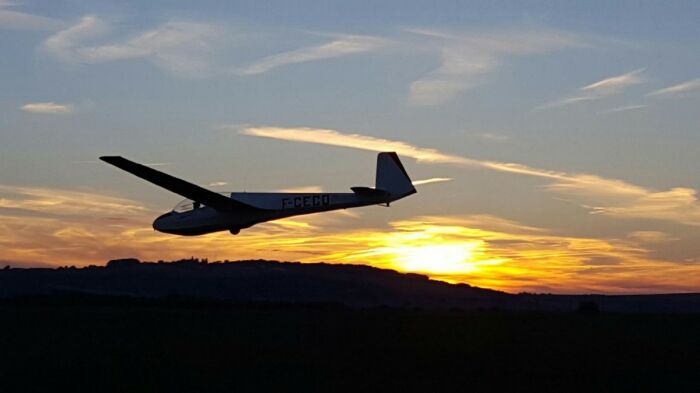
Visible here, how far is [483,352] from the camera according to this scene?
38.3m

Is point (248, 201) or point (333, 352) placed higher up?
point (248, 201)

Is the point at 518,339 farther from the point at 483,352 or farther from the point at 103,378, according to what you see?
the point at 103,378

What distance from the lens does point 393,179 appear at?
52.1 metres

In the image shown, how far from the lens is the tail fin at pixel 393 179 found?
51.9m

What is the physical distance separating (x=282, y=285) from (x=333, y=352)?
362 feet

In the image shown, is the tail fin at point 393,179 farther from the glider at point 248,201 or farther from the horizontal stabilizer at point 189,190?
the horizontal stabilizer at point 189,190

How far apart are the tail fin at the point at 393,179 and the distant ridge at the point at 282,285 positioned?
242 feet

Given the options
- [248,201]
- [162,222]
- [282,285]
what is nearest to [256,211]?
[248,201]

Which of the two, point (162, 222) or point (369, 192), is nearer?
point (369, 192)

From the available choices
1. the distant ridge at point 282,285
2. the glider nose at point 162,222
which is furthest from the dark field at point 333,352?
the distant ridge at point 282,285

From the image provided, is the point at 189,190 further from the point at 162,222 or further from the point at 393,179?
the point at 393,179

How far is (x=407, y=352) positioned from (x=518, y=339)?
24.8 ft

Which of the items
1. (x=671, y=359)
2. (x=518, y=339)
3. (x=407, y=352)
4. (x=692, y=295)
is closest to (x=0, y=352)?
(x=407, y=352)

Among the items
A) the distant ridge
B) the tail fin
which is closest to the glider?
the tail fin
